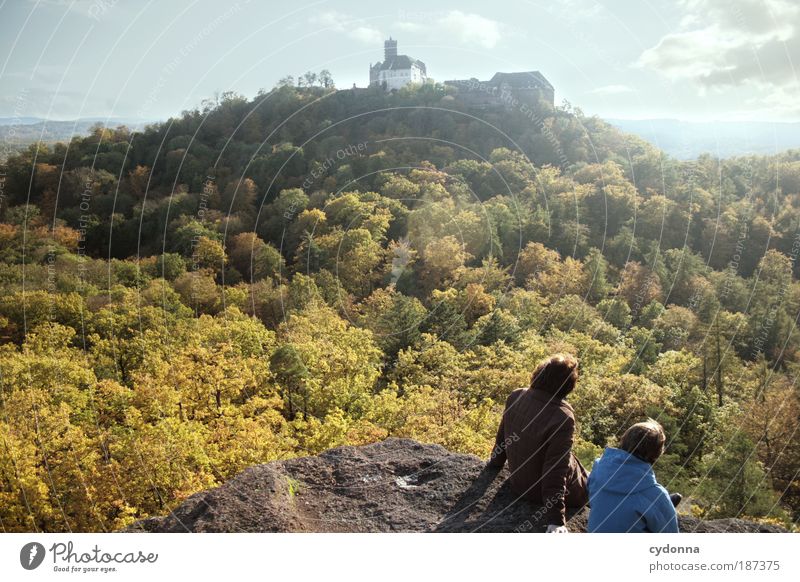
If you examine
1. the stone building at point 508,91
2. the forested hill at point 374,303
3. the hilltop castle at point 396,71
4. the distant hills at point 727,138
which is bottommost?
the forested hill at point 374,303

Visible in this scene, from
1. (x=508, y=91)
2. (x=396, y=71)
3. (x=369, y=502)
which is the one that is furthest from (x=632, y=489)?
(x=396, y=71)

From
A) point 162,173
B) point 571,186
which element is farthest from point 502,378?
point 162,173

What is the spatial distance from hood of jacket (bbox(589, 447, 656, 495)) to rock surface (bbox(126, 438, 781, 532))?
3.77 ft

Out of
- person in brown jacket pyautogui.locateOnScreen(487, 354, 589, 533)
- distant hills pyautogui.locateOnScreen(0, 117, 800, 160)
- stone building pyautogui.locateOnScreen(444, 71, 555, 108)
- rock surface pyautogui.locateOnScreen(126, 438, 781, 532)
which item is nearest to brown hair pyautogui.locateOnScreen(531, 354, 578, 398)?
person in brown jacket pyautogui.locateOnScreen(487, 354, 589, 533)

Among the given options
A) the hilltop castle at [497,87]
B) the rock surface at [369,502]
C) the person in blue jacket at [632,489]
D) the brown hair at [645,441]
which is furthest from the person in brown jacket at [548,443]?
the hilltop castle at [497,87]

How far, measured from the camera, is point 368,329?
37.8 meters

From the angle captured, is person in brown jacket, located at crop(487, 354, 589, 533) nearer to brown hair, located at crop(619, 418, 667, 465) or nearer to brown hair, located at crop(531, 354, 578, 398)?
brown hair, located at crop(531, 354, 578, 398)

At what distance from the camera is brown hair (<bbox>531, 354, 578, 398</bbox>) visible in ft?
23.8

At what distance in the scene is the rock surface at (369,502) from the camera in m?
7.83

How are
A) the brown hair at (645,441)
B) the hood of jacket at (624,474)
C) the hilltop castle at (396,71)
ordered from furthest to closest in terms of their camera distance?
the hilltop castle at (396,71) < the hood of jacket at (624,474) < the brown hair at (645,441)

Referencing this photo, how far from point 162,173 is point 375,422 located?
1971 inches

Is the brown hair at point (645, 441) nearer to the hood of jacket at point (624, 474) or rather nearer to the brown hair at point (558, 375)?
the hood of jacket at point (624, 474)

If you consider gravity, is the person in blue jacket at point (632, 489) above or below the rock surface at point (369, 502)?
above

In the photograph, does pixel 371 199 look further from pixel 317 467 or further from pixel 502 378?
pixel 317 467
